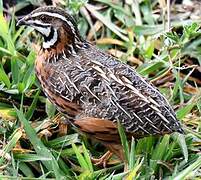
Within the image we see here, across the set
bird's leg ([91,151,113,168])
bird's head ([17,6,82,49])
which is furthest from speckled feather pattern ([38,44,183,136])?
bird's leg ([91,151,113,168])

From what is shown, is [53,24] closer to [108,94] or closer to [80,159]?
[108,94]

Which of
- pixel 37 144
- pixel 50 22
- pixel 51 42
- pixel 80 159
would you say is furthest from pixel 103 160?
pixel 50 22

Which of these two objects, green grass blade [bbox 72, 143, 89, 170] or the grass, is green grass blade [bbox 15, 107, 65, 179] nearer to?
the grass

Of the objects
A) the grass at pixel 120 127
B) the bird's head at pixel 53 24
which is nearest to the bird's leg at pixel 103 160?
the grass at pixel 120 127

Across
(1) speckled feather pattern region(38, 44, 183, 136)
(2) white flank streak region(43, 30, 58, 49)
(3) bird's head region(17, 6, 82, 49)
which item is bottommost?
(1) speckled feather pattern region(38, 44, 183, 136)

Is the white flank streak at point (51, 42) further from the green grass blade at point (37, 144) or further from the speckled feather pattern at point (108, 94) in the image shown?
the green grass blade at point (37, 144)

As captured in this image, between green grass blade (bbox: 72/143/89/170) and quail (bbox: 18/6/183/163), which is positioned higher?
quail (bbox: 18/6/183/163)
